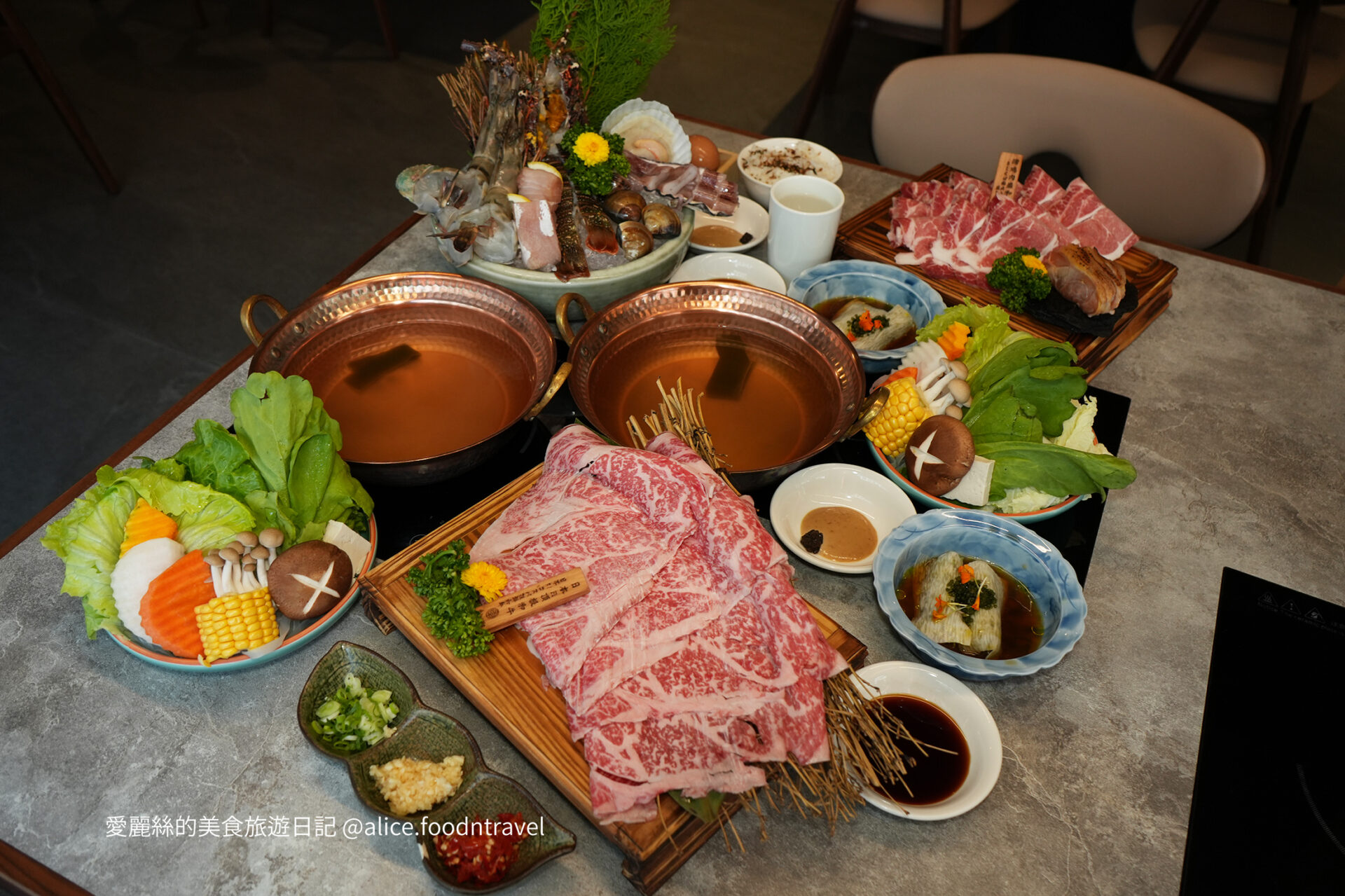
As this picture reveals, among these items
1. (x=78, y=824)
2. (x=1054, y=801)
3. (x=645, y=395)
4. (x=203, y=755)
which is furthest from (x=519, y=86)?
(x=1054, y=801)

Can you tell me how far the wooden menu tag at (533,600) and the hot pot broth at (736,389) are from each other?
386mm

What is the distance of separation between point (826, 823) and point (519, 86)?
1.72 meters

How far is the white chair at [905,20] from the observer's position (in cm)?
383

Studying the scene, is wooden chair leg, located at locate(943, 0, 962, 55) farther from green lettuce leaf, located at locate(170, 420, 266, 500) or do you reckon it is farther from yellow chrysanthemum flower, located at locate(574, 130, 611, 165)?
green lettuce leaf, located at locate(170, 420, 266, 500)

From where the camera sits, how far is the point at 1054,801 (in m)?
1.35

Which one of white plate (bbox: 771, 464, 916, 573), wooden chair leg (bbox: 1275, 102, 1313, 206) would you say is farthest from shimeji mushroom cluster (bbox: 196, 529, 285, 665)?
wooden chair leg (bbox: 1275, 102, 1313, 206)

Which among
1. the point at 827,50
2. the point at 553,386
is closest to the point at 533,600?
the point at 553,386

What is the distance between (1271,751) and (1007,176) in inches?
61.4

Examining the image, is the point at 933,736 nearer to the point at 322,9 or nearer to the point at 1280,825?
the point at 1280,825

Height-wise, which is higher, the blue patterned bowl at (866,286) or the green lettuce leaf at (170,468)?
the green lettuce leaf at (170,468)

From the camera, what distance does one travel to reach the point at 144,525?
1.42 meters

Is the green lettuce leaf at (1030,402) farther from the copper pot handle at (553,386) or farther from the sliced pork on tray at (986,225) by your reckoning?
the copper pot handle at (553,386)

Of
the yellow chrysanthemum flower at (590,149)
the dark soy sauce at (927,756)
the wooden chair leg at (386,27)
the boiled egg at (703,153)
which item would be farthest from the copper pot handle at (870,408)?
the wooden chair leg at (386,27)

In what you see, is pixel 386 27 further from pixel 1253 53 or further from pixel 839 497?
pixel 839 497
